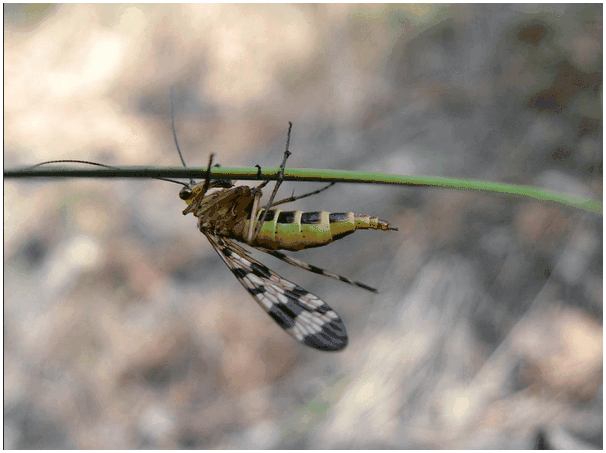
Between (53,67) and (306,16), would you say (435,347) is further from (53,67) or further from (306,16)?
(53,67)

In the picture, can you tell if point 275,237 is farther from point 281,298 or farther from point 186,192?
point 186,192

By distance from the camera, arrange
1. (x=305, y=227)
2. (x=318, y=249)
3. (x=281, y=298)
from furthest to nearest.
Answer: (x=318, y=249) → (x=281, y=298) → (x=305, y=227)

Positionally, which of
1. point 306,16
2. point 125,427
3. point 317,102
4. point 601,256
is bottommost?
point 125,427

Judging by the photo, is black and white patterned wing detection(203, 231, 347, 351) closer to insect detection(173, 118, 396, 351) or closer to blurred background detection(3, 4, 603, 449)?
insect detection(173, 118, 396, 351)

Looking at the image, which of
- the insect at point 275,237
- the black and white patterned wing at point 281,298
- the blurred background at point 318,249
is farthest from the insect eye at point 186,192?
the blurred background at point 318,249

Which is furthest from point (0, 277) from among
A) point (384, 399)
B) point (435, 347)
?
point (435, 347)

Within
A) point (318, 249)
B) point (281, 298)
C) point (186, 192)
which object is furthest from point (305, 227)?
point (318, 249)
